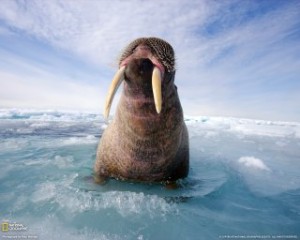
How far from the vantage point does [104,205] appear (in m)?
2.90

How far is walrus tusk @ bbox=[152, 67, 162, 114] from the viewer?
7.76 feet

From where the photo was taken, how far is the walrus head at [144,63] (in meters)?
2.52

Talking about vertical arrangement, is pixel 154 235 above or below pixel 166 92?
below

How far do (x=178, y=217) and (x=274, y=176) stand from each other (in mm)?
3031

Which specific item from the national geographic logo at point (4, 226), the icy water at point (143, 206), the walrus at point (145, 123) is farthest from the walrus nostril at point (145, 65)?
the national geographic logo at point (4, 226)

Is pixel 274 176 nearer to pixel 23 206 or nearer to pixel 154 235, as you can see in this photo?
pixel 154 235

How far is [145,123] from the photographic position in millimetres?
3068

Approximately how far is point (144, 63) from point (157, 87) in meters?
0.31

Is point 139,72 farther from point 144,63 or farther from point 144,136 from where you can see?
point 144,136

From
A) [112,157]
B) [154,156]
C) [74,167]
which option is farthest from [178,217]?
[74,167]

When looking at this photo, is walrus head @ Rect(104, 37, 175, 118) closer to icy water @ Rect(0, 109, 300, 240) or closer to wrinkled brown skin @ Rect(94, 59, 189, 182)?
wrinkled brown skin @ Rect(94, 59, 189, 182)

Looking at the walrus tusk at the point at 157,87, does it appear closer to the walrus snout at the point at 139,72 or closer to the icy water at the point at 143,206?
the walrus snout at the point at 139,72

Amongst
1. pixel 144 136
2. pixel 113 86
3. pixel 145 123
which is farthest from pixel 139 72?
pixel 144 136

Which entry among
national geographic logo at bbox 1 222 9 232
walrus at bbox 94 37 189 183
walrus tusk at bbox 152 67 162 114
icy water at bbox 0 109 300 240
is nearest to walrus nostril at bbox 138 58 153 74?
walrus at bbox 94 37 189 183
